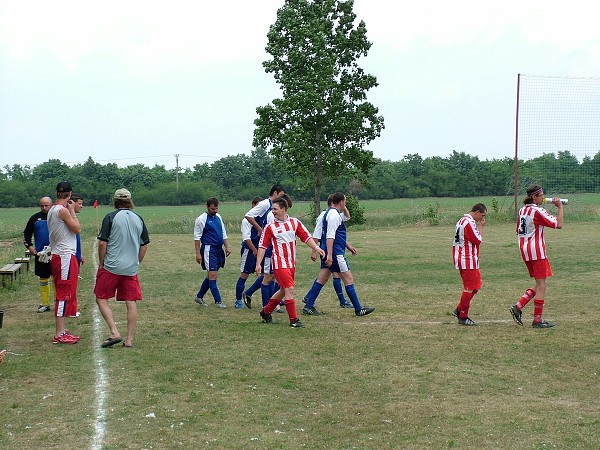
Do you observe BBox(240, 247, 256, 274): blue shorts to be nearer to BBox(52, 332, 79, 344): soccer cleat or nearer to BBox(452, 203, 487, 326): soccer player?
BBox(452, 203, 487, 326): soccer player

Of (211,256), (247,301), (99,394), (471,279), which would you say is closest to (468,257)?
(471,279)

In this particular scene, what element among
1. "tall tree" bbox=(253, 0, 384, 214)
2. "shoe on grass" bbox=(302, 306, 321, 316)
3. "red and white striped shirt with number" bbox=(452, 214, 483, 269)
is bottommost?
"shoe on grass" bbox=(302, 306, 321, 316)

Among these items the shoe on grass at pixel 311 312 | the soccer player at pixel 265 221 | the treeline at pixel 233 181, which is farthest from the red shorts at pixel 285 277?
the treeline at pixel 233 181

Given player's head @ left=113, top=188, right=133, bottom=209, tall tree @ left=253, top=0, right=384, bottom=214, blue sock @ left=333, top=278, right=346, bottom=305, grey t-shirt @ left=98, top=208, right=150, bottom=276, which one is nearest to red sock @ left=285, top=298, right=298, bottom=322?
blue sock @ left=333, top=278, right=346, bottom=305

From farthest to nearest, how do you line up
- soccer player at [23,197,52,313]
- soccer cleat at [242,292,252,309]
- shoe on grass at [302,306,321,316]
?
1. soccer cleat at [242,292,252,309]
2. soccer player at [23,197,52,313]
3. shoe on grass at [302,306,321,316]

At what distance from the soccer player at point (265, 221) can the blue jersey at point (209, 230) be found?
2.24 ft

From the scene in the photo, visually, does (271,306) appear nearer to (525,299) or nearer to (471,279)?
(471,279)

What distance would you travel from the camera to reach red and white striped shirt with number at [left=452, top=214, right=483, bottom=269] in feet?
36.8

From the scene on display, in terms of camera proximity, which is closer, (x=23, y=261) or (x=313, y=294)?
(x=313, y=294)

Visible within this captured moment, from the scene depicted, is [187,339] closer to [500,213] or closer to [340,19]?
[500,213]

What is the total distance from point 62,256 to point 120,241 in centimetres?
90

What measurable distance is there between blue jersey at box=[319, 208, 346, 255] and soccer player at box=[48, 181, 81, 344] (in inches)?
141

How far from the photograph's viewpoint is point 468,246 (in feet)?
36.8

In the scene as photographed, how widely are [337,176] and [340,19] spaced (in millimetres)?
8173
